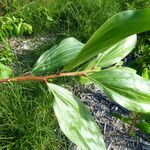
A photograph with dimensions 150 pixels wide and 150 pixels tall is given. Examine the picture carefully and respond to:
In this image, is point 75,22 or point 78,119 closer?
point 78,119

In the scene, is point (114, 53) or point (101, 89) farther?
point (114, 53)

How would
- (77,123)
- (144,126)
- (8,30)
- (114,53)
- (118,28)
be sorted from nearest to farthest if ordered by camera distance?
(118,28)
(77,123)
(114,53)
(144,126)
(8,30)

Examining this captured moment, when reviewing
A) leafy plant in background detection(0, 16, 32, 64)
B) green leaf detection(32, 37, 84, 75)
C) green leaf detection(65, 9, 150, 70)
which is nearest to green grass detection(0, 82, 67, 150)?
leafy plant in background detection(0, 16, 32, 64)

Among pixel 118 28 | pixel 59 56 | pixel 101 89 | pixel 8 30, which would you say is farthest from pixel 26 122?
pixel 118 28

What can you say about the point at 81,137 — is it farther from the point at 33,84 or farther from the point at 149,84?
the point at 33,84

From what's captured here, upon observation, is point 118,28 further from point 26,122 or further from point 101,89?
point 26,122

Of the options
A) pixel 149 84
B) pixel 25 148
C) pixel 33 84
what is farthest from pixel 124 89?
pixel 33 84

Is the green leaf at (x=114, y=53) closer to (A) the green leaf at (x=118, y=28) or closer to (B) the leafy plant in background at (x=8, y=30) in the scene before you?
(A) the green leaf at (x=118, y=28)

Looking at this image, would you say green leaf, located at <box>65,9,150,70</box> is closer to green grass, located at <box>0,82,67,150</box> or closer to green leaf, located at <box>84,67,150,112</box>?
green leaf, located at <box>84,67,150,112</box>
